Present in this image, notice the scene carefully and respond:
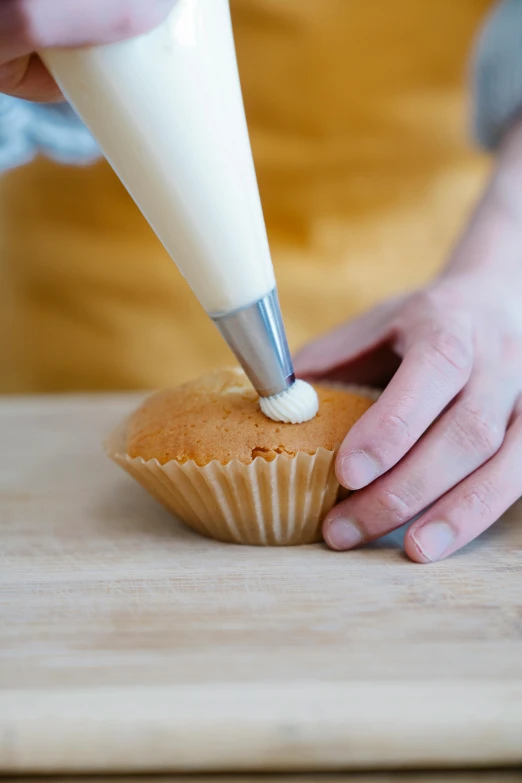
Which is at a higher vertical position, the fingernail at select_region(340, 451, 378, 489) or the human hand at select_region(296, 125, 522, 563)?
the fingernail at select_region(340, 451, 378, 489)

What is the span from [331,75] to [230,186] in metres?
1.00

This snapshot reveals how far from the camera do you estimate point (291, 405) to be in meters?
0.78

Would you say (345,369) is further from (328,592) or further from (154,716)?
(154,716)

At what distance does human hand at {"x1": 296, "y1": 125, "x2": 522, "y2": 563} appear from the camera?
0.76 meters

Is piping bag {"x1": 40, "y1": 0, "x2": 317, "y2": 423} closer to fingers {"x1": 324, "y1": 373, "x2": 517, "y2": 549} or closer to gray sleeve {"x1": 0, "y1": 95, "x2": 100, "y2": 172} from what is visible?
fingers {"x1": 324, "y1": 373, "x2": 517, "y2": 549}

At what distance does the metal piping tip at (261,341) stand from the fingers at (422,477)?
147mm

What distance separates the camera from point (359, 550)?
793mm

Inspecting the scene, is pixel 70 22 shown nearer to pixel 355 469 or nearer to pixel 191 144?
pixel 191 144

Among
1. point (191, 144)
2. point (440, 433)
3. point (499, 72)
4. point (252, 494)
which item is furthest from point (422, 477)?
point (499, 72)

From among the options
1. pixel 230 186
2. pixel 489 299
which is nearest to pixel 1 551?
pixel 230 186

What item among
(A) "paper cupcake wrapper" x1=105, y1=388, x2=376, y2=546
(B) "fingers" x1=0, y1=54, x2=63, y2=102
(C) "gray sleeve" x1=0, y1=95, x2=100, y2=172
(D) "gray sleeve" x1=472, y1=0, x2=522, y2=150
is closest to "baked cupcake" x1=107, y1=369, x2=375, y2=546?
(A) "paper cupcake wrapper" x1=105, y1=388, x2=376, y2=546

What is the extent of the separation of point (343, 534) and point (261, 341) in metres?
0.22

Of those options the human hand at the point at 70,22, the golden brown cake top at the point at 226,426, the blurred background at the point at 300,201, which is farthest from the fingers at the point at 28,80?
the blurred background at the point at 300,201

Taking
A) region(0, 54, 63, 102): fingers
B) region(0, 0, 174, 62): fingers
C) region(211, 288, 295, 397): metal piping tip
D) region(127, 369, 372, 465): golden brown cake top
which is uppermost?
region(0, 0, 174, 62): fingers
